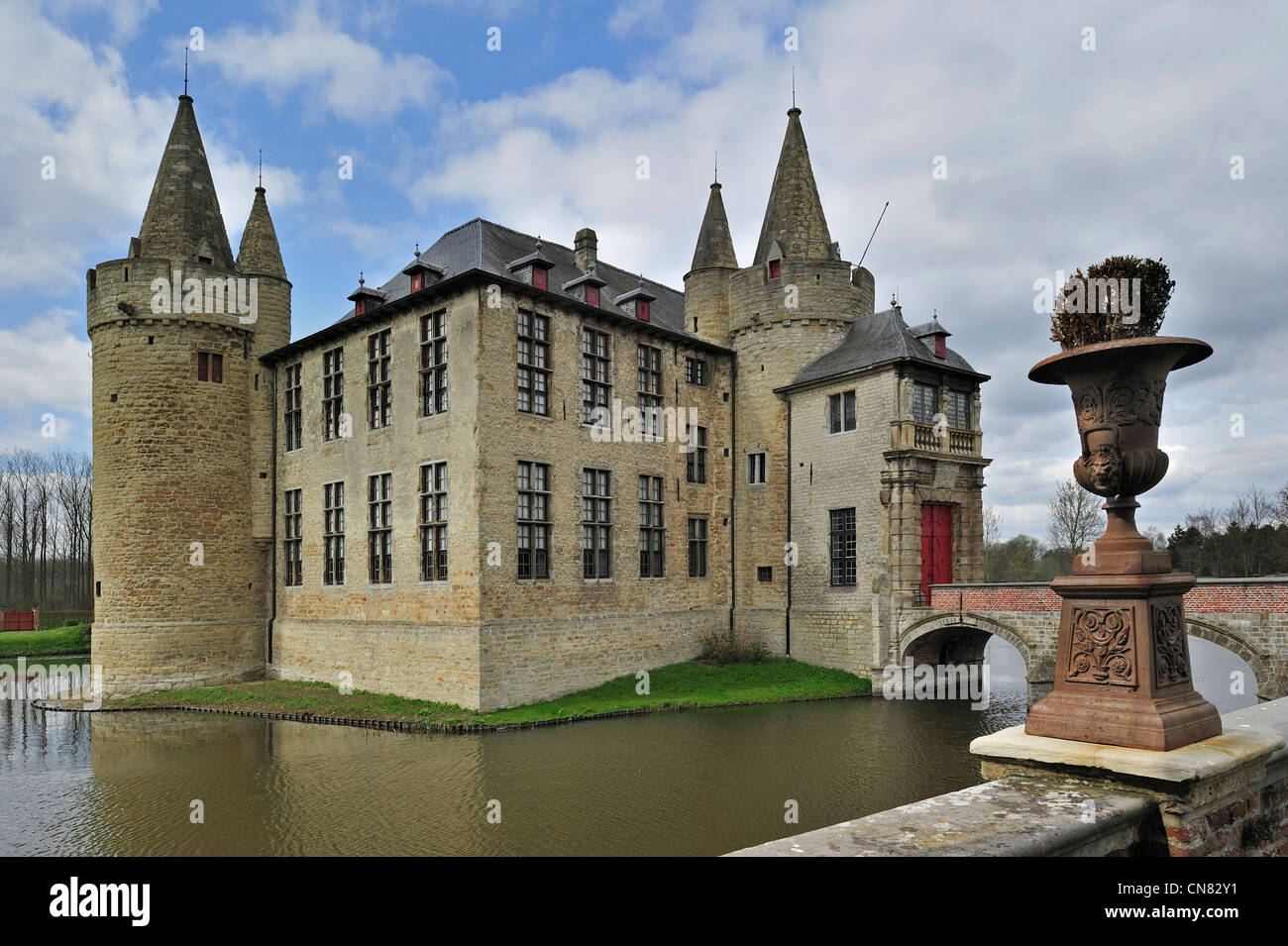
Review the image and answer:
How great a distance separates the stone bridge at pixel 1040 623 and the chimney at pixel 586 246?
1423 cm

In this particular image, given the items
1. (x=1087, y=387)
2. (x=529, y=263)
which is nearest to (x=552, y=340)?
(x=529, y=263)

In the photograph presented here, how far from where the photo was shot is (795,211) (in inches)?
1063

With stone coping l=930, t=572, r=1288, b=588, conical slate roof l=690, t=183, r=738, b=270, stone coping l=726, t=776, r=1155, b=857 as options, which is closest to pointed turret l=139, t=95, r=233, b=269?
conical slate roof l=690, t=183, r=738, b=270

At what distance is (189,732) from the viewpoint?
62.7 ft

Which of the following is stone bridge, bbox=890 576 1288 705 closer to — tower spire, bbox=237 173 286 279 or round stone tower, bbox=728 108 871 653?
round stone tower, bbox=728 108 871 653

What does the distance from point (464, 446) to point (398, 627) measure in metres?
4.86

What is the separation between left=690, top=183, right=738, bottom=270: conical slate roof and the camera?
90.7 ft

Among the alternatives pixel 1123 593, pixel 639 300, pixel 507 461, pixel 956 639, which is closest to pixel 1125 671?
pixel 1123 593

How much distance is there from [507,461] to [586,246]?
1003 cm

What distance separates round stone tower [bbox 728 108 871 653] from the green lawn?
1095 inches

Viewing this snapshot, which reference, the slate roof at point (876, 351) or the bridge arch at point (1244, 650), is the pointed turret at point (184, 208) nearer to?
the slate roof at point (876, 351)

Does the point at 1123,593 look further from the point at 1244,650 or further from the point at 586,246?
the point at 586,246
